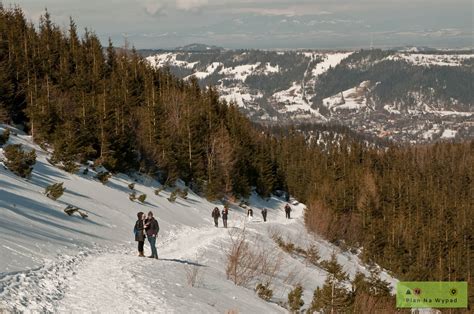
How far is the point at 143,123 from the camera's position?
48719 mm

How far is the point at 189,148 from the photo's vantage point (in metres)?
51.0

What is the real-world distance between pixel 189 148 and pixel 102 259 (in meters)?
35.7

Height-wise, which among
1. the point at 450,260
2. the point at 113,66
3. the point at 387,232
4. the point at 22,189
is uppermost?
the point at 113,66

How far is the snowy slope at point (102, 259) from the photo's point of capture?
10.9 meters

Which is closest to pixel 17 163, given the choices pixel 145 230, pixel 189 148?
pixel 145 230

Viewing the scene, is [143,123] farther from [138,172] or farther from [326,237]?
[326,237]

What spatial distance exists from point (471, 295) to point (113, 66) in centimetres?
5661

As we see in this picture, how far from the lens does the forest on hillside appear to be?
3853cm

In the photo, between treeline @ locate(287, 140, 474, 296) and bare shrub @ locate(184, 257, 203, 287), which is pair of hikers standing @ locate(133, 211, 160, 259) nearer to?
bare shrub @ locate(184, 257, 203, 287)

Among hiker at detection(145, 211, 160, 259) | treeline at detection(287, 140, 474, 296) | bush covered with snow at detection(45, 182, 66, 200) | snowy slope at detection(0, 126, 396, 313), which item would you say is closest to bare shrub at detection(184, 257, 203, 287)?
snowy slope at detection(0, 126, 396, 313)

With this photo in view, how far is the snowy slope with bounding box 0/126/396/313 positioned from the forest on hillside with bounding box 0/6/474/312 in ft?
24.3

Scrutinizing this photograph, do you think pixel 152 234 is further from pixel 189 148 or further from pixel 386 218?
pixel 386 218

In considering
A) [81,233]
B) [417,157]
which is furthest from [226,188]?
[417,157]

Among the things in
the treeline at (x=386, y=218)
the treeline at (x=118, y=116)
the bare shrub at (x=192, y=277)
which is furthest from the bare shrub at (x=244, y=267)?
the treeline at (x=386, y=218)
